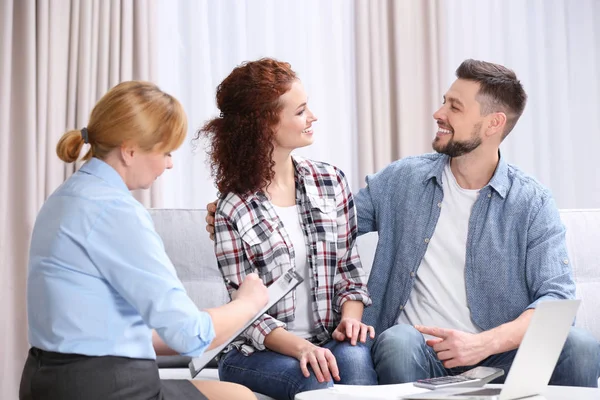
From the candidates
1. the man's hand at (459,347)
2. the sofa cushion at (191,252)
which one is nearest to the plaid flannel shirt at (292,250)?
the man's hand at (459,347)

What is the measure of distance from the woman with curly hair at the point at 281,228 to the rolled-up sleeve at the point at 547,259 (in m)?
0.47

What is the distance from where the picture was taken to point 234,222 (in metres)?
2.12

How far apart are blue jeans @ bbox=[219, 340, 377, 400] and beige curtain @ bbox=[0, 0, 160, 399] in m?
1.48

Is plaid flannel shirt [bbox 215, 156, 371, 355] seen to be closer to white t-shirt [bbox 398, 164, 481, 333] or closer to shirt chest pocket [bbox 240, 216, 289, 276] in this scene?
shirt chest pocket [bbox 240, 216, 289, 276]

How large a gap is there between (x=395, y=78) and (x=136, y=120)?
7.40ft

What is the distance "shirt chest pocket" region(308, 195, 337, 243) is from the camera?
2.16 metres

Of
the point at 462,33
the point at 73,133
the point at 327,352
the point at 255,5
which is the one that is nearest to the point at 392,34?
the point at 462,33

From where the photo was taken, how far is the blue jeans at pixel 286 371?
75.2 inches

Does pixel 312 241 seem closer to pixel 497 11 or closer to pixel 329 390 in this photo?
pixel 329 390

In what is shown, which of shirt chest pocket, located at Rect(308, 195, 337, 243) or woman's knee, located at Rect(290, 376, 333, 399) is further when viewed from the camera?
shirt chest pocket, located at Rect(308, 195, 337, 243)

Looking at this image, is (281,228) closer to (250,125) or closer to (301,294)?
(301,294)

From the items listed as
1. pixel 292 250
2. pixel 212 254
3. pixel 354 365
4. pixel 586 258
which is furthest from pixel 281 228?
pixel 586 258

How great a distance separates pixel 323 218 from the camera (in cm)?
217

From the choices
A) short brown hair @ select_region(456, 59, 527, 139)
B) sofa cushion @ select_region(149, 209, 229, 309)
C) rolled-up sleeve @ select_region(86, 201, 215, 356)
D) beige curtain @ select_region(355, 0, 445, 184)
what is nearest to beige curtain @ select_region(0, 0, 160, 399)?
sofa cushion @ select_region(149, 209, 229, 309)
